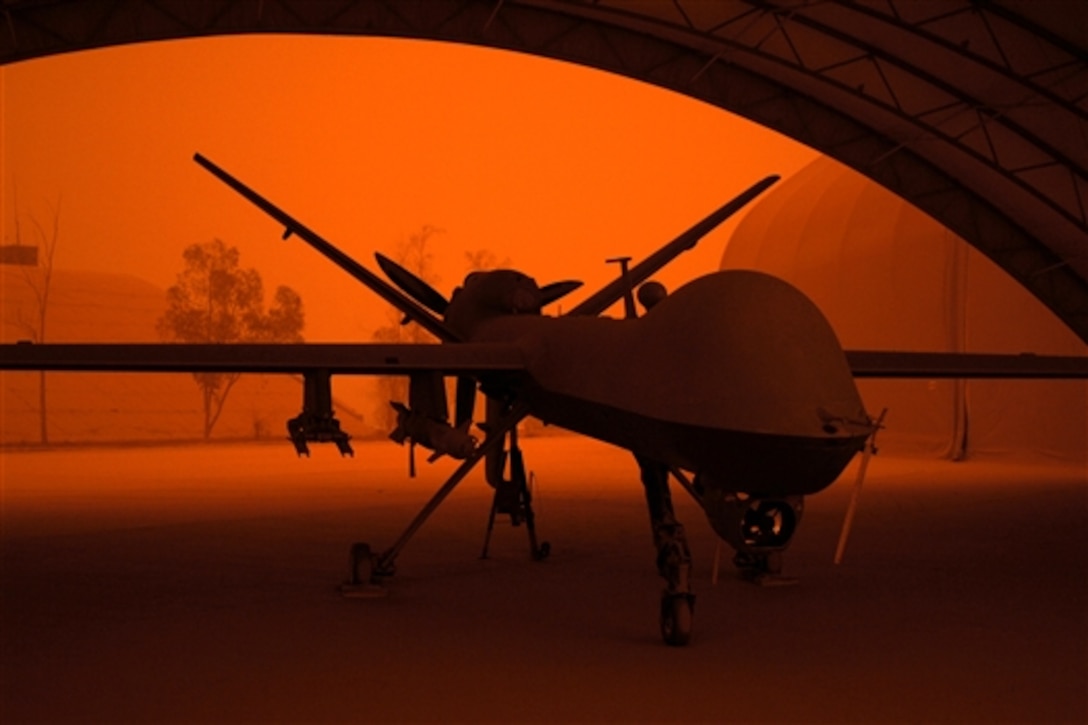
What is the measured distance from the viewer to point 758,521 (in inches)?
331

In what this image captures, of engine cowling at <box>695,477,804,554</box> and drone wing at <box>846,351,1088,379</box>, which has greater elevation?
drone wing at <box>846,351,1088,379</box>

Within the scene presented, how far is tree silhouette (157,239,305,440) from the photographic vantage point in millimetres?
49188

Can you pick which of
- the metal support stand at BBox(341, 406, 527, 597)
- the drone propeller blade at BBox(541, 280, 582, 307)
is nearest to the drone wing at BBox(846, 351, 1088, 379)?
the metal support stand at BBox(341, 406, 527, 597)

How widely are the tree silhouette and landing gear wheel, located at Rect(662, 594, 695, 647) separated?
41437 mm

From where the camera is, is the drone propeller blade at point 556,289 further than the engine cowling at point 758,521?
Yes

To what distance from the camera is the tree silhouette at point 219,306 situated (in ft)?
161

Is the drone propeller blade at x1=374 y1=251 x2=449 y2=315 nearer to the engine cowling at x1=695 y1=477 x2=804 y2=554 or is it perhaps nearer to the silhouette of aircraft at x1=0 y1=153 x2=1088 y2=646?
the silhouette of aircraft at x1=0 y1=153 x2=1088 y2=646

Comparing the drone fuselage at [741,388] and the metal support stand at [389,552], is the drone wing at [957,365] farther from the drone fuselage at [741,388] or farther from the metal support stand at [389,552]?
the metal support stand at [389,552]

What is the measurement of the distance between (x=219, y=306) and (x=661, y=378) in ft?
144

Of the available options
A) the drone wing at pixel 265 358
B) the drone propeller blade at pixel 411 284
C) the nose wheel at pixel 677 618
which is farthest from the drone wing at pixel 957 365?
the drone propeller blade at pixel 411 284

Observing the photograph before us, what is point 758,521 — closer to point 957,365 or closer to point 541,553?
point 957,365

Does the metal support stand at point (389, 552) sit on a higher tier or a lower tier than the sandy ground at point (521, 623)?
higher

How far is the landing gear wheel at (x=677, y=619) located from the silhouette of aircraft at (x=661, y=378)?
0.01m

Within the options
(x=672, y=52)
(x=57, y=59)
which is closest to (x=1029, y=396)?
(x=672, y=52)
